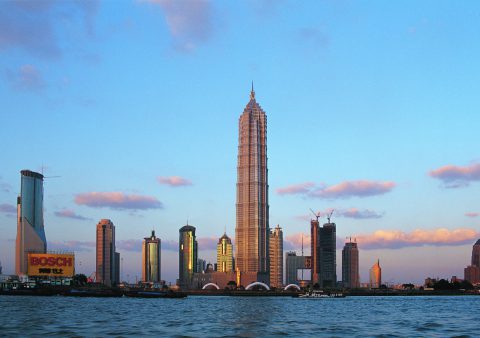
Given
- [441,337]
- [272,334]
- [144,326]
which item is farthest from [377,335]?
[144,326]

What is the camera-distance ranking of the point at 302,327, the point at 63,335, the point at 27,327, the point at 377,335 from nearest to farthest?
the point at 63,335 < the point at 377,335 < the point at 27,327 < the point at 302,327

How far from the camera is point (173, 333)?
87.6m

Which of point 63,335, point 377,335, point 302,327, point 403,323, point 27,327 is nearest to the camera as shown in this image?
point 63,335

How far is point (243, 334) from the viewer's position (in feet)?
284

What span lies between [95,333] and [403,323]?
52213 mm

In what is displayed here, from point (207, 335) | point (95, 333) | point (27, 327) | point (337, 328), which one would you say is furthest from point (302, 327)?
point (27, 327)

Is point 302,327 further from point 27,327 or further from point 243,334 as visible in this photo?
point 27,327

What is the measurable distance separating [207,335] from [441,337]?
2865 centimetres

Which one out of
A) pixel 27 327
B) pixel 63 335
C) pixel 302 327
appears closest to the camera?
pixel 63 335

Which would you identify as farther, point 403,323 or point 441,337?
point 403,323

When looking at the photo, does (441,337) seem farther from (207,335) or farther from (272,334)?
(207,335)

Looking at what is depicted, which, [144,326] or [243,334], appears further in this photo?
[144,326]

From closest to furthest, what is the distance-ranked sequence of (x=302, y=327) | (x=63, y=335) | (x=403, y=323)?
1. (x=63, y=335)
2. (x=302, y=327)
3. (x=403, y=323)

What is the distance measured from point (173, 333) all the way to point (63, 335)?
1406 centimetres
